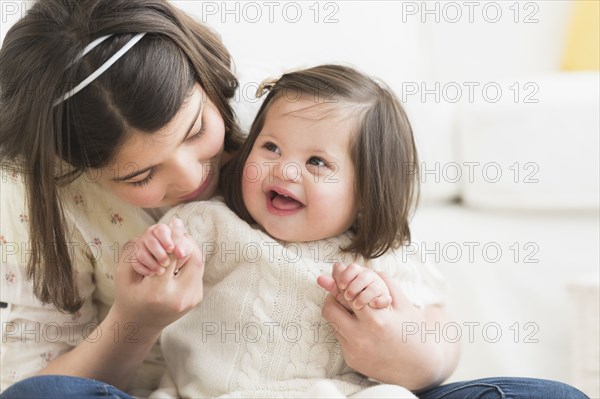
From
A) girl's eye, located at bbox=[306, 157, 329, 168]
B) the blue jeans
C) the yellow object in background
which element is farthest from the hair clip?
the yellow object in background

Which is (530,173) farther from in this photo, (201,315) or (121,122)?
(121,122)

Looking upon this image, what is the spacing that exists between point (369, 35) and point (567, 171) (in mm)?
502

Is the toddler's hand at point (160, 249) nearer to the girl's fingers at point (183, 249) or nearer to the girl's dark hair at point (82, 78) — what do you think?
the girl's fingers at point (183, 249)

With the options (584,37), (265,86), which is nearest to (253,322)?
(265,86)

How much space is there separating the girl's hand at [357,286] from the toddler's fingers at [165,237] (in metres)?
0.19

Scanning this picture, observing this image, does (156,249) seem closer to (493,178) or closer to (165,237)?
(165,237)

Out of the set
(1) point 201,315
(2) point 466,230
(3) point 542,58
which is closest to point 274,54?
(2) point 466,230

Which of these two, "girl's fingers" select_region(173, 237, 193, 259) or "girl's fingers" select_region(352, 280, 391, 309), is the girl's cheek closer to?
"girl's fingers" select_region(173, 237, 193, 259)

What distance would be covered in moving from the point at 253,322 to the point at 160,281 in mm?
146

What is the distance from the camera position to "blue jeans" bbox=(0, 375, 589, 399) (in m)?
0.84

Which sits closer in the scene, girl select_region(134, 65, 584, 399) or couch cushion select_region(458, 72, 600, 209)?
girl select_region(134, 65, 584, 399)

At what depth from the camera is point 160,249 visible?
2.95ft

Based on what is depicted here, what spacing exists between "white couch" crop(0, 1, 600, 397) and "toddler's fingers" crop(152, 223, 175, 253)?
42 cm

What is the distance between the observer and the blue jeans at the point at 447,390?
84 cm
